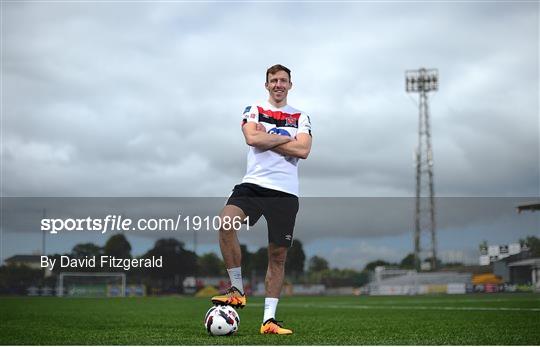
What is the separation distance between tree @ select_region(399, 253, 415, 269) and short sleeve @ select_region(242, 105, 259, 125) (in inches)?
2063

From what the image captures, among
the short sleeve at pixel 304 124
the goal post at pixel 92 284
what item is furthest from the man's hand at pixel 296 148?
the goal post at pixel 92 284

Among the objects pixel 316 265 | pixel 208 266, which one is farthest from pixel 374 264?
pixel 208 266

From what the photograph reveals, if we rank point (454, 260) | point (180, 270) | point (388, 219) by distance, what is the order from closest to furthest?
point (388, 219), point (454, 260), point (180, 270)

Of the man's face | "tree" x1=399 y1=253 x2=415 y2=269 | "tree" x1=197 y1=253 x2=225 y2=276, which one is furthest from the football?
"tree" x1=399 y1=253 x2=415 y2=269

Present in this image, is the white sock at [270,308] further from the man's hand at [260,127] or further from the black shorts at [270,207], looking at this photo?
the man's hand at [260,127]

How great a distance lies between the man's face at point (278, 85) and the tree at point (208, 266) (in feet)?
166

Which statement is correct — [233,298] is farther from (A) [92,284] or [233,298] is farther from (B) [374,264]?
(B) [374,264]

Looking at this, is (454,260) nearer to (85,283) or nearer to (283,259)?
(85,283)

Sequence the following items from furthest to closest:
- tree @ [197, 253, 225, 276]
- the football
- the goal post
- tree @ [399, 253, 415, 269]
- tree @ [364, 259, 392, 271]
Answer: tree @ [364, 259, 392, 271] → tree @ [399, 253, 415, 269] → tree @ [197, 253, 225, 276] → the goal post → the football

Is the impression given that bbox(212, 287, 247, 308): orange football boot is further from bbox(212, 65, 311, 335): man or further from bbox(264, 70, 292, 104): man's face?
bbox(264, 70, 292, 104): man's face

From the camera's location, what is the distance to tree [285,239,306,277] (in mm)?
49237

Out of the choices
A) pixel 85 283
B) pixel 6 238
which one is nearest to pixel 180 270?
pixel 85 283

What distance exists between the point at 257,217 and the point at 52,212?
21.8ft

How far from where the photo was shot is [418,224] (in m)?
50.9
